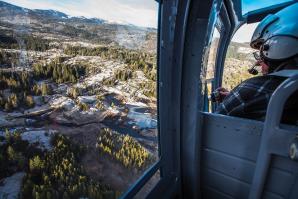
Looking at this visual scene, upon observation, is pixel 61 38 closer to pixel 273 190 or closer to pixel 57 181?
pixel 57 181

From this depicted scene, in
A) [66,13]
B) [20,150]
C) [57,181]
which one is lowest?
[57,181]

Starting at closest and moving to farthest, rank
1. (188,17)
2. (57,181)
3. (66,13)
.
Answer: (57,181)
(66,13)
(188,17)

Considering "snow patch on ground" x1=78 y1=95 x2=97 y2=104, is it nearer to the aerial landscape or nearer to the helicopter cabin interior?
the aerial landscape

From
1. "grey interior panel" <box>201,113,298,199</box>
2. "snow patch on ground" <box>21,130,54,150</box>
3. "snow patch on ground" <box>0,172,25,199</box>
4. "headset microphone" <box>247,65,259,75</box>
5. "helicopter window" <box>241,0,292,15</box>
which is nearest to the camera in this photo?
"snow patch on ground" <box>0,172,25,199</box>

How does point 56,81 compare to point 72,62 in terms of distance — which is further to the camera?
point 72,62

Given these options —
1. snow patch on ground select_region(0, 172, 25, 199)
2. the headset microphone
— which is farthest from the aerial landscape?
the headset microphone

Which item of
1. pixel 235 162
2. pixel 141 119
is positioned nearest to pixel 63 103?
pixel 141 119

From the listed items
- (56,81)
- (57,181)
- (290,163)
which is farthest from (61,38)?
(290,163)
